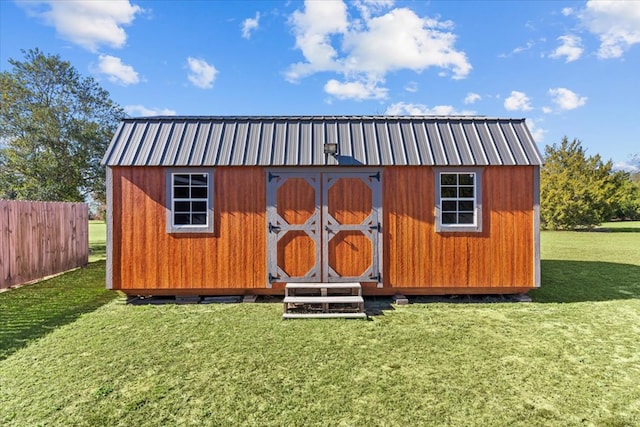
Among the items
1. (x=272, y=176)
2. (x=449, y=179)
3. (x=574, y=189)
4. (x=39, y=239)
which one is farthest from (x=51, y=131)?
(x=574, y=189)

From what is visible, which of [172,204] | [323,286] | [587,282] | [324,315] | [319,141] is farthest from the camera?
[587,282]

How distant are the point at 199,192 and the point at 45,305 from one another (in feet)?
11.9

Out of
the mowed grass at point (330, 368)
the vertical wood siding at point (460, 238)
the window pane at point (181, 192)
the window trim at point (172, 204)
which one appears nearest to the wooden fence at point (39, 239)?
the mowed grass at point (330, 368)

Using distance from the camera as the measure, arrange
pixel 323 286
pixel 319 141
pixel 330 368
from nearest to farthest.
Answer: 1. pixel 330 368
2. pixel 323 286
3. pixel 319 141

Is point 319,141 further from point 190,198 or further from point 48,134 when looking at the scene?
point 48,134

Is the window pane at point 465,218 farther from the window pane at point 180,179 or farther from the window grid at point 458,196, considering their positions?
the window pane at point 180,179

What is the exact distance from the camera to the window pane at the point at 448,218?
21.2 feet

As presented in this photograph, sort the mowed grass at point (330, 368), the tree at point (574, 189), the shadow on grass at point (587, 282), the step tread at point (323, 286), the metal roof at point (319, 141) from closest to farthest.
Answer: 1. the mowed grass at point (330, 368)
2. the step tread at point (323, 286)
3. the metal roof at point (319, 141)
4. the shadow on grass at point (587, 282)
5. the tree at point (574, 189)

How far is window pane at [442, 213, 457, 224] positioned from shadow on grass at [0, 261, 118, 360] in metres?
6.99

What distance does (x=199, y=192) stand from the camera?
254 inches

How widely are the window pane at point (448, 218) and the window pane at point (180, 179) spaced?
5.25 m

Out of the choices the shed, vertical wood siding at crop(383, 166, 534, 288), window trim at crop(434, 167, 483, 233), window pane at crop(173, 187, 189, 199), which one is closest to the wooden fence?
the shed

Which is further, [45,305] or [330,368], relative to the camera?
[45,305]

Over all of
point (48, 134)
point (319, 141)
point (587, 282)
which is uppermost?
point (48, 134)
